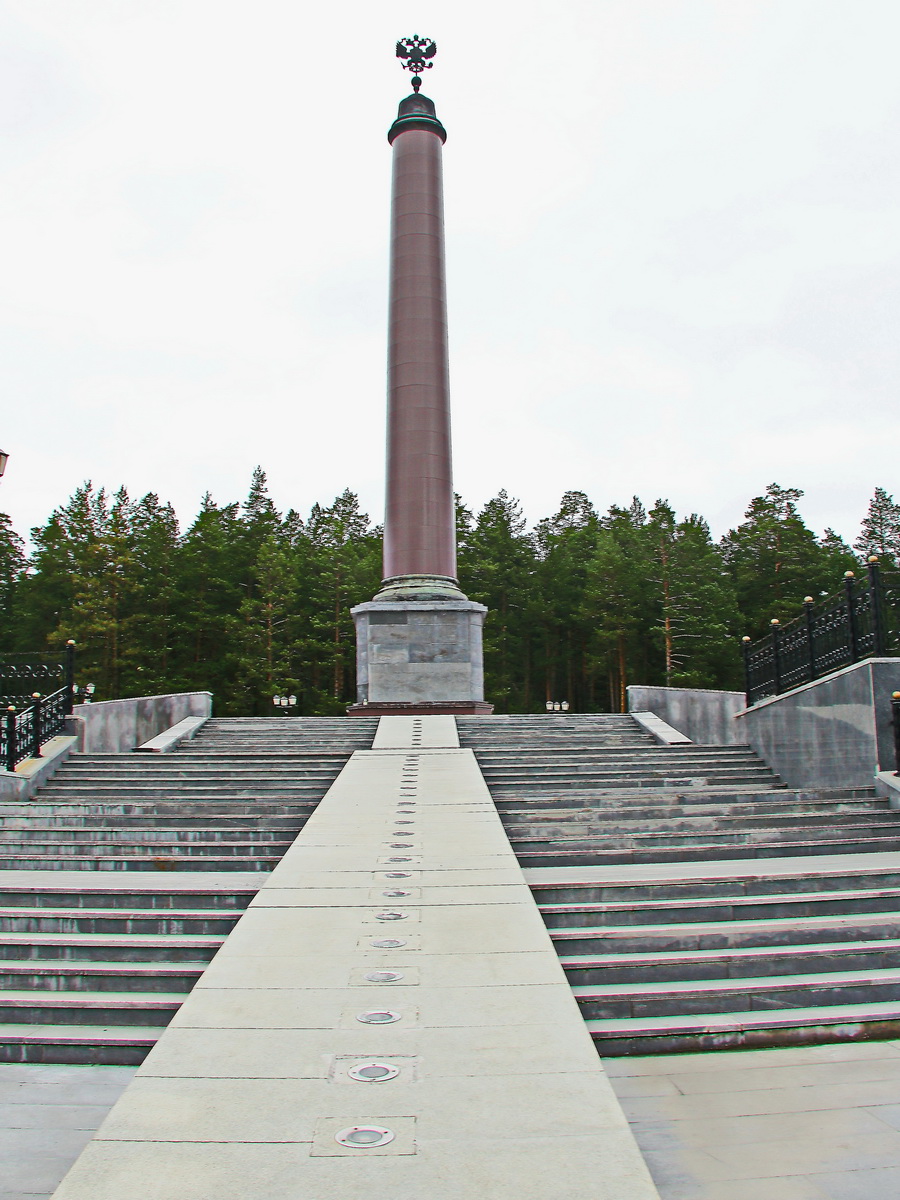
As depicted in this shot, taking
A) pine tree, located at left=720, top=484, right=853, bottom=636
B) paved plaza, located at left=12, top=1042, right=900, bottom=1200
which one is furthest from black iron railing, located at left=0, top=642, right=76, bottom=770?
pine tree, located at left=720, top=484, right=853, bottom=636

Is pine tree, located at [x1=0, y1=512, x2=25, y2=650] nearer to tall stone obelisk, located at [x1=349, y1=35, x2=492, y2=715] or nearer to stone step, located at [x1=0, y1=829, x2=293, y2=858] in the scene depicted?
tall stone obelisk, located at [x1=349, y1=35, x2=492, y2=715]

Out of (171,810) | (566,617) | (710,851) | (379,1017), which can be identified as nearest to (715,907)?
(710,851)

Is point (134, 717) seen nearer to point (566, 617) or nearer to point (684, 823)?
point (684, 823)

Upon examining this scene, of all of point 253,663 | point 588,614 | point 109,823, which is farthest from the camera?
point 588,614

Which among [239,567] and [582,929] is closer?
[582,929]

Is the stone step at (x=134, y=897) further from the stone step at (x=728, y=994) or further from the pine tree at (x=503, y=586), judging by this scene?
the pine tree at (x=503, y=586)

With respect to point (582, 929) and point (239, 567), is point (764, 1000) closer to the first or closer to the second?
point (582, 929)

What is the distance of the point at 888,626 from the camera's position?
11.0 m

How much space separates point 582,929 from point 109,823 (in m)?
5.78

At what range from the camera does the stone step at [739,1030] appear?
4.70 m

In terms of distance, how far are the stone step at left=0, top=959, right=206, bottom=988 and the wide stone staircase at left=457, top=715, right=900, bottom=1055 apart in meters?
2.31

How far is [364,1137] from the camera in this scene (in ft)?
9.96

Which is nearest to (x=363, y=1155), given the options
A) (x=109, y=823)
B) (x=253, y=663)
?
(x=109, y=823)

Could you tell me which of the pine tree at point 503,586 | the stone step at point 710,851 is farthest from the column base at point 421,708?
the pine tree at point 503,586
